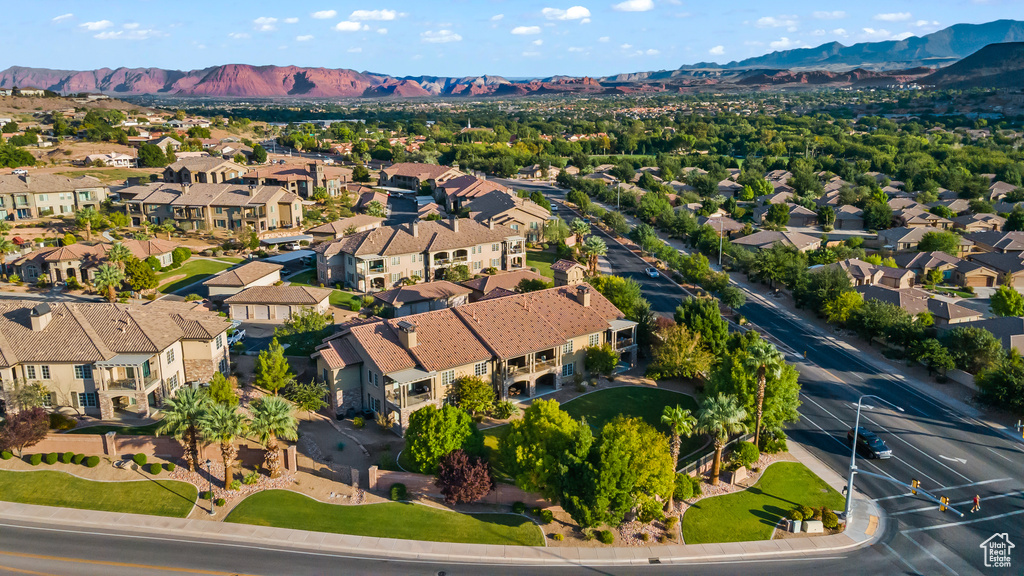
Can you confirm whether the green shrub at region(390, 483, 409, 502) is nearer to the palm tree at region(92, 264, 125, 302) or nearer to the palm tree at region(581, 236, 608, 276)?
the palm tree at region(92, 264, 125, 302)

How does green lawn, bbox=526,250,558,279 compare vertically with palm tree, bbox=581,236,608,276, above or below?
below

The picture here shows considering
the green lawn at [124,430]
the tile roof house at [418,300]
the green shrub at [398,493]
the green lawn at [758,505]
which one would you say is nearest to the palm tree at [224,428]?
the green lawn at [124,430]

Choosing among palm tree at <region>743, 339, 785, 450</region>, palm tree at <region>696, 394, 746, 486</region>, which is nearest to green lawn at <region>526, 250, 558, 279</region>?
palm tree at <region>743, 339, 785, 450</region>

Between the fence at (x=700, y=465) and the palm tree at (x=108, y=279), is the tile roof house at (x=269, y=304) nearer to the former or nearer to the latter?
the palm tree at (x=108, y=279)

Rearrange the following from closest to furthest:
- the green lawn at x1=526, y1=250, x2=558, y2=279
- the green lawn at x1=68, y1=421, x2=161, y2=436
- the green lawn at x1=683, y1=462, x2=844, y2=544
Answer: the green lawn at x1=683, y1=462, x2=844, y2=544
the green lawn at x1=68, y1=421, x2=161, y2=436
the green lawn at x1=526, y1=250, x2=558, y2=279

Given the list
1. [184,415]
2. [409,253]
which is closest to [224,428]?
[184,415]

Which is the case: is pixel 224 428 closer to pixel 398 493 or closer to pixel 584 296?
pixel 398 493
